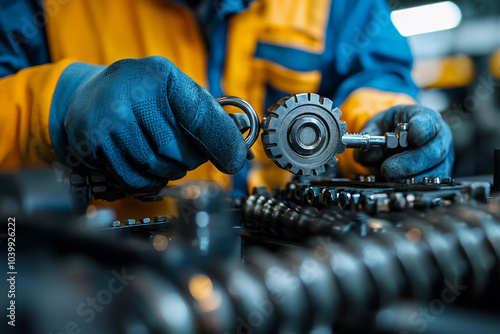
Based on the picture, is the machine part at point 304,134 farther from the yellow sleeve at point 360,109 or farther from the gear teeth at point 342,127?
the yellow sleeve at point 360,109

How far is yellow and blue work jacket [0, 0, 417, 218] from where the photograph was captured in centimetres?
122

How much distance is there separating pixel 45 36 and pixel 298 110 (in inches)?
39.8

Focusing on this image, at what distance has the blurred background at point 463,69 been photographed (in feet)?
12.4

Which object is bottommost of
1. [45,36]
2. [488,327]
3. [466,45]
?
[488,327]

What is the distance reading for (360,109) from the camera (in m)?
1.09

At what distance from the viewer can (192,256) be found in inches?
13.3

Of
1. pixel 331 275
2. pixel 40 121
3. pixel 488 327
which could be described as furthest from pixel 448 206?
pixel 40 121

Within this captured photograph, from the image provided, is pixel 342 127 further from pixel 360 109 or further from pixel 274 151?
pixel 360 109

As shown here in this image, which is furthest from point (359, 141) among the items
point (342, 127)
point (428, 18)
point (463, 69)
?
point (428, 18)

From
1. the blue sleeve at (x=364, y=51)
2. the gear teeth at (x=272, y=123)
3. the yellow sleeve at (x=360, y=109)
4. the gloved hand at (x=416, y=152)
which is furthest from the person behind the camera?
the blue sleeve at (x=364, y=51)

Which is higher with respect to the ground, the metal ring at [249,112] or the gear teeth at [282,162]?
the metal ring at [249,112]

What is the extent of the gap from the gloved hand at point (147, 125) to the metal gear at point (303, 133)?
0.07 m

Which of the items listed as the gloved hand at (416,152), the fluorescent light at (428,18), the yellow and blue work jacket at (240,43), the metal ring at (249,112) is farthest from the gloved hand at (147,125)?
the fluorescent light at (428,18)

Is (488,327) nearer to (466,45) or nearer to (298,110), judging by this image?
(298,110)
